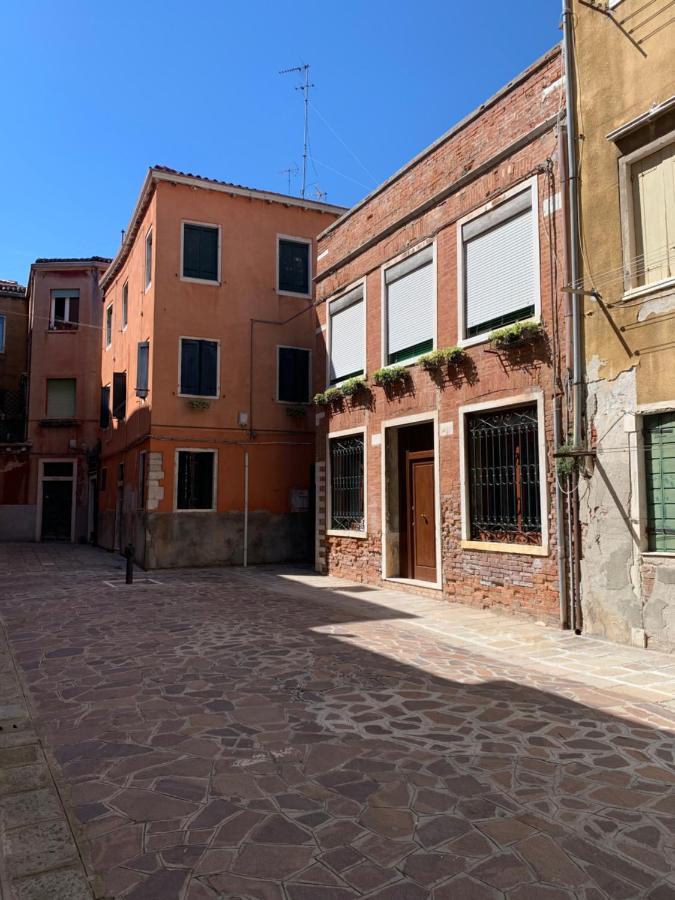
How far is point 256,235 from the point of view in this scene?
1723 cm

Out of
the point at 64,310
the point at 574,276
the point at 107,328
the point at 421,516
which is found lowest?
the point at 421,516

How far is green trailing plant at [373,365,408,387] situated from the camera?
451 inches

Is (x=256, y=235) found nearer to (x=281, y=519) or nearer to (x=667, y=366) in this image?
(x=281, y=519)

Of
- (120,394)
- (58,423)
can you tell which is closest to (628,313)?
(120,394)

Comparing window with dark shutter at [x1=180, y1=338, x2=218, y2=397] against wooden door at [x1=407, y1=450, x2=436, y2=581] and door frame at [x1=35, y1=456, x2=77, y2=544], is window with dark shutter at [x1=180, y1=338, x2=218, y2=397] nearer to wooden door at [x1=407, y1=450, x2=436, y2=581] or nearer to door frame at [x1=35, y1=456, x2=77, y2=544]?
wooden door at [x1=407, y1=450, x2=436, y2=581]

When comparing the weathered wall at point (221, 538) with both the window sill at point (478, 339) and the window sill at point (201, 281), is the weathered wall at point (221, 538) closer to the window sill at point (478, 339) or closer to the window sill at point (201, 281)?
the window sill at point (201, 281)

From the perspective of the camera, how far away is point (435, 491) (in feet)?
35.2

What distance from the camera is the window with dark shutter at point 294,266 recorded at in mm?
17656

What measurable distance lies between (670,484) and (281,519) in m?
11.1

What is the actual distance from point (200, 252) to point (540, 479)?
448 inches

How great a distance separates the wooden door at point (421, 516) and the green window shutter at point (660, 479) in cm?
453

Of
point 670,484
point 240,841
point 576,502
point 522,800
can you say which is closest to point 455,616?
point 576,502

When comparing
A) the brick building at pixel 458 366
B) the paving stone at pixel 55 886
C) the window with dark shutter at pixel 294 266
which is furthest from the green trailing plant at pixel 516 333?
the window with dark shutter at pixel 294 266

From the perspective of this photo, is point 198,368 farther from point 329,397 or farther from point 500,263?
point 500,263
